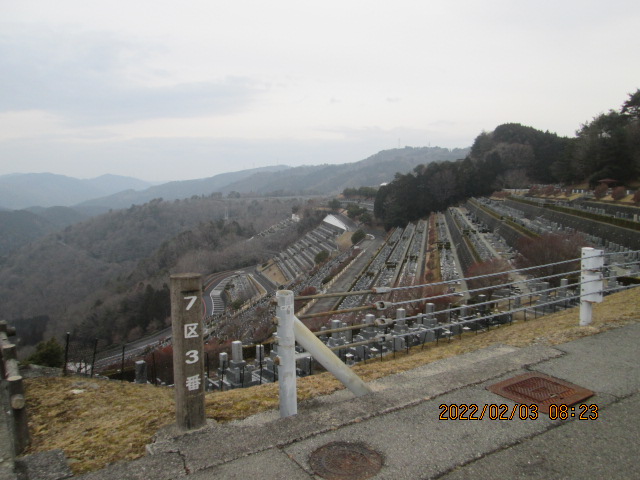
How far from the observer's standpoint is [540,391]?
3373mm

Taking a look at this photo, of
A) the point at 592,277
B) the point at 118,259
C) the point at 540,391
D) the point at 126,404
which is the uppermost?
the point at 592,277

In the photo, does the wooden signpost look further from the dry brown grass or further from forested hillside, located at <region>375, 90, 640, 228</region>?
forested hillside, located at <region>375, 90, 640, 228</region>

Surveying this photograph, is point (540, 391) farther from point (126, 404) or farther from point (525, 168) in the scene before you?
point (525, 168)

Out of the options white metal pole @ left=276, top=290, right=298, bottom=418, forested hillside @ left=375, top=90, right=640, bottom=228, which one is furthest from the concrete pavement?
forested hillside @ left=375, top=90, right=640, bottom=228

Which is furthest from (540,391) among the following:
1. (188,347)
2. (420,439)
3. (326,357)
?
(188,347)

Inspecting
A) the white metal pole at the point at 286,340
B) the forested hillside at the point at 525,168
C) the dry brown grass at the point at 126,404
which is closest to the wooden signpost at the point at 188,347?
the dry brown grass at the point at 126,404

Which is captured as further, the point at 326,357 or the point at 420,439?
the point at 326,357

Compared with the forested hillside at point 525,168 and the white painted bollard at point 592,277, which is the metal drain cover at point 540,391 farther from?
the forested hillside at point 525,168

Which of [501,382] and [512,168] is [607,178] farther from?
[501,382]

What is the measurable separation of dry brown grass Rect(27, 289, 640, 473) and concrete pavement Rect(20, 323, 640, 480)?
295 millimetres

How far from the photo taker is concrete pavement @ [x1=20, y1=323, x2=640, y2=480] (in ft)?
7.83

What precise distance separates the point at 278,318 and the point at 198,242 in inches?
3617
